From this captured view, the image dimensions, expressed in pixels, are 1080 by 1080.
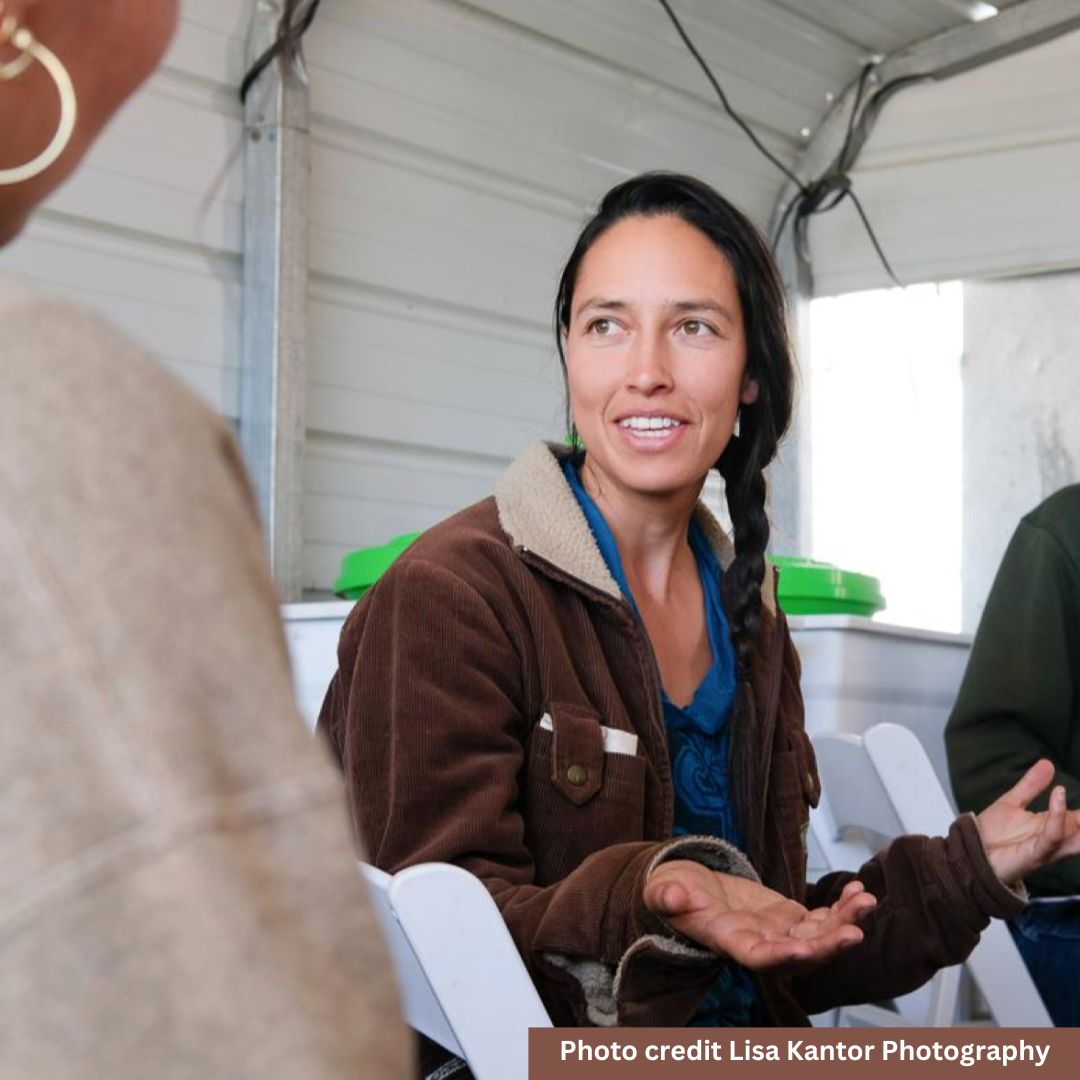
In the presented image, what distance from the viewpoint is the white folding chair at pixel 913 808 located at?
2.08 metres

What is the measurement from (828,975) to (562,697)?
1.45ft

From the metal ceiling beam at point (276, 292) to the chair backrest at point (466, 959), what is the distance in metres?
1.43

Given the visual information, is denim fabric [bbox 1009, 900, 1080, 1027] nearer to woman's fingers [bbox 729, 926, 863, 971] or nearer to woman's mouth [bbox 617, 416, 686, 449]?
woman's mouth [bbox 617, 416, 686, 449]

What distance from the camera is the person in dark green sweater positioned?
2297 millimetres

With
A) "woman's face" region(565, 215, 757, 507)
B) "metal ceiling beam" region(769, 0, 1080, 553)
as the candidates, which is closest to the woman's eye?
"woman's face" region(565, 215, 757, 507)

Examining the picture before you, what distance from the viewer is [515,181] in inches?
125

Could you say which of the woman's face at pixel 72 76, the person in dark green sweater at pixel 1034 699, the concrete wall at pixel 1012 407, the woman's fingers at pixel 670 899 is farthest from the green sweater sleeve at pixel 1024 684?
the woman's face at pixel 72 76

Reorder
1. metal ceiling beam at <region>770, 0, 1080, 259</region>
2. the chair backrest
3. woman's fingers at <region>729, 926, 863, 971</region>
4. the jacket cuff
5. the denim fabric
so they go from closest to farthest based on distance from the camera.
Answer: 1. woman's fingers at <region>729, 926, 863, 971</region>
2. the chair backrest
3. the jacket cuff
4. the denim fabric
5. metal ceiling beam at <region>770, 0, 1080, 259</region>

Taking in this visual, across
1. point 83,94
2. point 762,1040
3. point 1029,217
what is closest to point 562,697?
point 762,1040

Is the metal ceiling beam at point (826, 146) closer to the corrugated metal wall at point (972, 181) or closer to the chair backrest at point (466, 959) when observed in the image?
the corrugated metal wall at point (972, 181)

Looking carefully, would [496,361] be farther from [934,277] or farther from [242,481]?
[242,481]

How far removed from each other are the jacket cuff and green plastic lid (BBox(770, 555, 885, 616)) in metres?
1.07

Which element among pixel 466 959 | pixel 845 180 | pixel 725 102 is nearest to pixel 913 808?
pixel 466 959

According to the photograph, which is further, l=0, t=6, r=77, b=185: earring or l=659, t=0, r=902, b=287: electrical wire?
l=659, t=0, r=902, b=287: electrical wire
